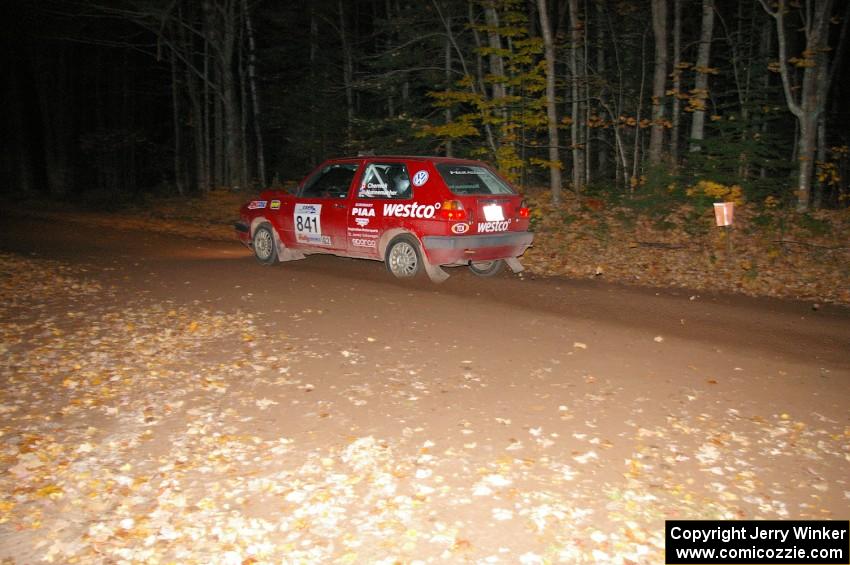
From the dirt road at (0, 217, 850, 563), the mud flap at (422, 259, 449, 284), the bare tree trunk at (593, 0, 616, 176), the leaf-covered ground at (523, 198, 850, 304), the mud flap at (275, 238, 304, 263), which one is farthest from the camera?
the bare tree trunk at (593, 0, 616, 176)

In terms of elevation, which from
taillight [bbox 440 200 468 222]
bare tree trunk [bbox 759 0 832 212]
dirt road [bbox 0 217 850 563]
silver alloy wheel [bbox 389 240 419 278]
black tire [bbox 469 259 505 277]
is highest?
bare tree trunk [bbox 759 0 832 212]

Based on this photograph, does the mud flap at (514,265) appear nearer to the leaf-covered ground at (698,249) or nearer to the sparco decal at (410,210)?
the leaf-covered ground at (698,249)

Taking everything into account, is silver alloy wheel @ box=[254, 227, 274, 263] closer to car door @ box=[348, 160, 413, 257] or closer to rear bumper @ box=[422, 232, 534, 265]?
car door @ box=[348, 160, 413, 257]

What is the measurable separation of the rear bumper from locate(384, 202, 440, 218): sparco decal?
360 millimetres

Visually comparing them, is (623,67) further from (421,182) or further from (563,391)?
(563,391)

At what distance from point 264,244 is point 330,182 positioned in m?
2.02

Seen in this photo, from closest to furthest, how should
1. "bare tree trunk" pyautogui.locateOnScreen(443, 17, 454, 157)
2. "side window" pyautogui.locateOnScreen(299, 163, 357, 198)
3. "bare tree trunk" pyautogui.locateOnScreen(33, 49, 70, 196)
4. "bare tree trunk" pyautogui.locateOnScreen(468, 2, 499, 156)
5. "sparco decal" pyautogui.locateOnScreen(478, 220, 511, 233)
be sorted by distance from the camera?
"sparco decal" pyautogui.locateOnScreen(478, 220, 511, 233) < "side window" pyautogui.locateOnScreen(299, 163, 357, 198) < "bare tree trunk" pyautogui.locateOnScreen(468, 2, 499, 156) < "bare tree trunk" pyautogui.locateOnScreen(443, 17, 454, 157) < "bare tree trunk" pyautogui.locateOnScreen(33, 49, 70, 196)

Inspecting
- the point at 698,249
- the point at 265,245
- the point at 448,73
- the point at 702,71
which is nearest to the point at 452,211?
the point at 265,245

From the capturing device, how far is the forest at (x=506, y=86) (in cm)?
1581

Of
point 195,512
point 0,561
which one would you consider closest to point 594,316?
point 195,512

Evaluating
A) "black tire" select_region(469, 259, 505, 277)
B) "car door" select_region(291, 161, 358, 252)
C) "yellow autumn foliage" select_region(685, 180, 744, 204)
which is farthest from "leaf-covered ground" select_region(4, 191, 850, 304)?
"car door" select_region(291, 161, 358, 252)

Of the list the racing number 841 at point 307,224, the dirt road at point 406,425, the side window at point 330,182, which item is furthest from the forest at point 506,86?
the dirt road at point 406,425

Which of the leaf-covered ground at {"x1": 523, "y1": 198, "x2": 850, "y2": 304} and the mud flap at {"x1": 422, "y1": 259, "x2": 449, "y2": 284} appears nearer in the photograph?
the mud flap at {"x1": 422, "y1": 259, "x2": 449, "y2": 284}

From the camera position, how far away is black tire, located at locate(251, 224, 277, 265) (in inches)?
498
